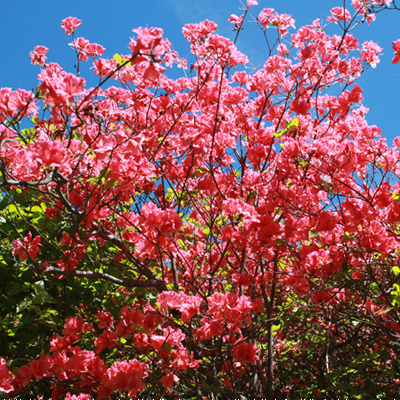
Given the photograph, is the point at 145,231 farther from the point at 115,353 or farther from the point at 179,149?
the point at 115,353

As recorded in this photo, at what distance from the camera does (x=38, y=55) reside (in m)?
3.27

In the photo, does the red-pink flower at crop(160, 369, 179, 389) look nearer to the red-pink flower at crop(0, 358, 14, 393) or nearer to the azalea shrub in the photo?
the azalea shrub

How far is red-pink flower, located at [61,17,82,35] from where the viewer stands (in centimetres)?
329

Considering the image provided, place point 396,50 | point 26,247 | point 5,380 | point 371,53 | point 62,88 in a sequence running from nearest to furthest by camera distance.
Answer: point 62,88 < point 5,380 < point 26,247 < point 396,50 < point 371,53

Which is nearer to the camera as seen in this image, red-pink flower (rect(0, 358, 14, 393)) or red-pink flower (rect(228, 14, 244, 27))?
red-pink flower (rect(0, 358, 14, 393))

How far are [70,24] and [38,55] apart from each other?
0.44 m

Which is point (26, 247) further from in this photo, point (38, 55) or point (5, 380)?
point (38, 55)

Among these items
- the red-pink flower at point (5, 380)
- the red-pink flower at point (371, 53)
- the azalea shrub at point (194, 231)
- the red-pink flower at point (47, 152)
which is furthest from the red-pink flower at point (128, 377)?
the red-pink flower at point (371, 53)

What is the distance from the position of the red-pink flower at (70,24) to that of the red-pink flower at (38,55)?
28cm

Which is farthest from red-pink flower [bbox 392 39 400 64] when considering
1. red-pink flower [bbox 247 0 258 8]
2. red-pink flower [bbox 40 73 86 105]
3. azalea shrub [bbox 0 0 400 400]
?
red-pink flower [bbox 40 73 86 105]

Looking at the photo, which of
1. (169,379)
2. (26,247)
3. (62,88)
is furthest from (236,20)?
(169,379)

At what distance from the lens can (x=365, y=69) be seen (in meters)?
3.95

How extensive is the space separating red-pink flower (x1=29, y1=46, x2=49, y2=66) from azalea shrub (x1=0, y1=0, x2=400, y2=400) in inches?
0.4

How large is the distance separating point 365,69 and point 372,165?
5.53 feet
